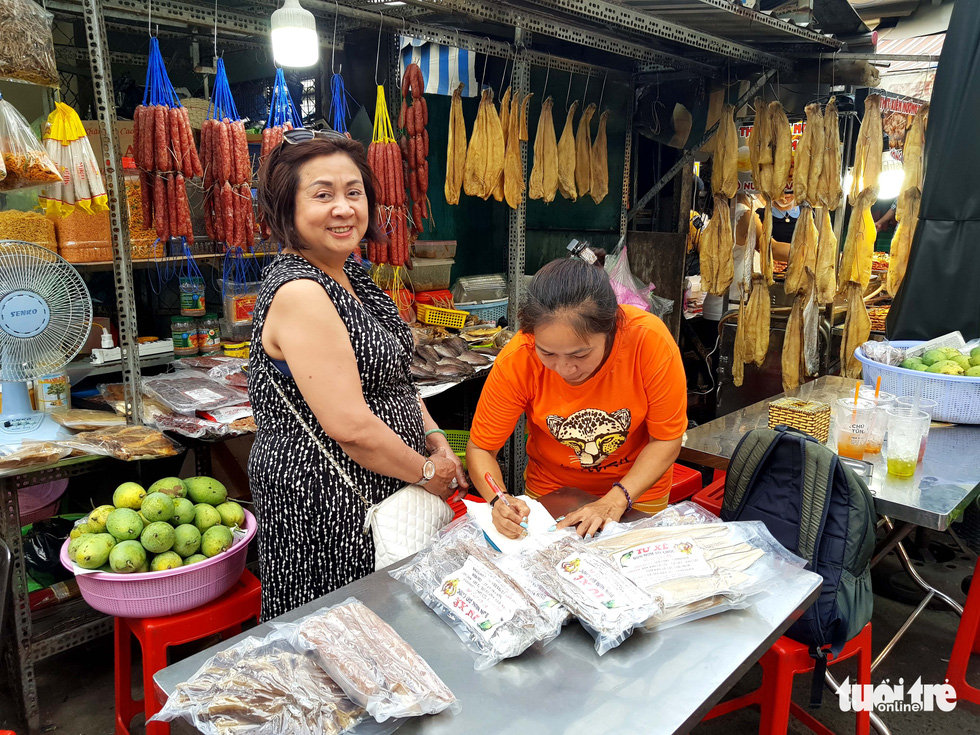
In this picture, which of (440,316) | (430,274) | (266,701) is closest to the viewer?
(266,701)

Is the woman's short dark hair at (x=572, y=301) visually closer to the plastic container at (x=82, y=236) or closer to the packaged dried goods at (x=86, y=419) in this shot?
the packaged dried goods at (x=86, y=419)

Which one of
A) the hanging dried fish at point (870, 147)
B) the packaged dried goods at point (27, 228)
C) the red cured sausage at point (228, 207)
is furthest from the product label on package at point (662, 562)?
the hanging dried fish at point (870, 147)

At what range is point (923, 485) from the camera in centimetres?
239

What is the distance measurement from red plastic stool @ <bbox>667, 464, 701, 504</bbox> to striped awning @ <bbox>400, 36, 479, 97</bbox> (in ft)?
10.8

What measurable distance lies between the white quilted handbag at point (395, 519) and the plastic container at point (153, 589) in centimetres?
73

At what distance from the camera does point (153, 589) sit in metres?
2.36

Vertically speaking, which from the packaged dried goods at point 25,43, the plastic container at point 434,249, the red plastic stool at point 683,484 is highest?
the packaged dried goods at point 25,43

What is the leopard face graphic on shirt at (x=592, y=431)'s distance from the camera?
237 cm

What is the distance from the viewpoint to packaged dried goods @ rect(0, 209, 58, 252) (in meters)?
3.34

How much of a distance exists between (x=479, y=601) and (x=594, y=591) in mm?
246

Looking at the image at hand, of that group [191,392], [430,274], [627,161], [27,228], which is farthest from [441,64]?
[191,392]

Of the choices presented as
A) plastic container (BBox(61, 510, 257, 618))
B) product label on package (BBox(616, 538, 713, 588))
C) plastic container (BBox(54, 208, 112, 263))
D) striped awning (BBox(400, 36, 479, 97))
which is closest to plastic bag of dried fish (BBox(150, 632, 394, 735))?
product label on package (BBox(616, 538, 713, 588))

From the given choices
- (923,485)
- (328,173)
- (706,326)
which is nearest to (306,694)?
(328,173)

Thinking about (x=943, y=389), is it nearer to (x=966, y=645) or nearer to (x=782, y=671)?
(x=966, y=645)
